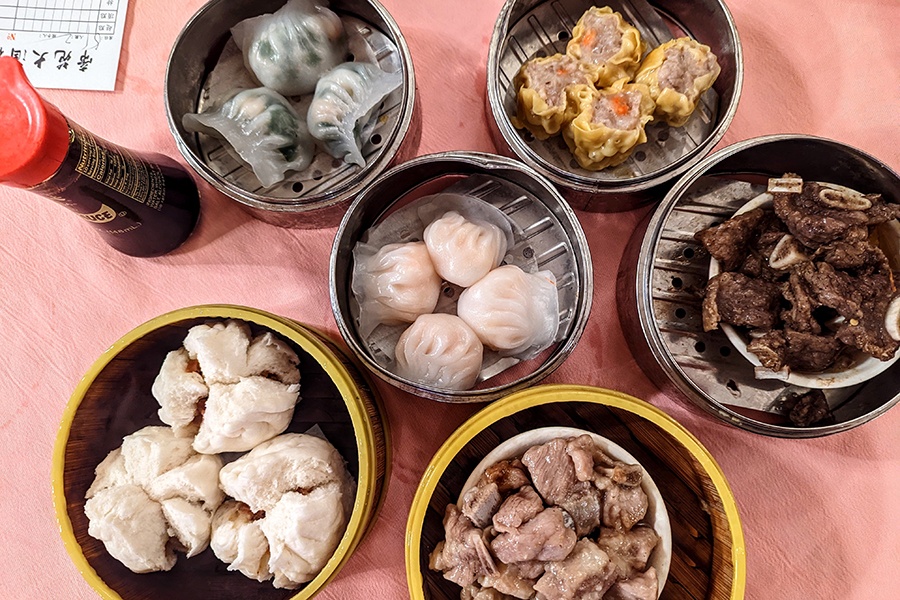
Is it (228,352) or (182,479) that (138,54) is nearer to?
(228,352)

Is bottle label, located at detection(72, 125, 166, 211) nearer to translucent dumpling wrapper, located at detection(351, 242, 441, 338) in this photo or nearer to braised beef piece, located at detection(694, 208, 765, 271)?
translucent dumpling wrapper, located at detection(351, 242, 441, 338)

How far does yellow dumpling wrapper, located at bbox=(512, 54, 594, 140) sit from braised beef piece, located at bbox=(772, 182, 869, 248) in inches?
25.3

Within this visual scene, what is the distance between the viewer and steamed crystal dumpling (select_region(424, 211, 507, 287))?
161cm

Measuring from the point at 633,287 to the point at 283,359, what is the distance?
1003 millimetres

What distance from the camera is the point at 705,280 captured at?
1.73 m

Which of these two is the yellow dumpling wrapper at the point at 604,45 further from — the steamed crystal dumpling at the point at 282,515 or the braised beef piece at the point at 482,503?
the steamed crystal dumpling at the point at 282,515

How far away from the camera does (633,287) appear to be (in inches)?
63.2

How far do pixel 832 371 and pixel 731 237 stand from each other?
0.47 metres

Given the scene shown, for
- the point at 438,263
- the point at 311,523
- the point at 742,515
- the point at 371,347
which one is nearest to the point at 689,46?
the point at 438,263

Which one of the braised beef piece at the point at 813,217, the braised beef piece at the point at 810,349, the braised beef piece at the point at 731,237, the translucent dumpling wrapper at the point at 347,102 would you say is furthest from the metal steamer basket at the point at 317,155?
the braised beef piece at the point at 810,349

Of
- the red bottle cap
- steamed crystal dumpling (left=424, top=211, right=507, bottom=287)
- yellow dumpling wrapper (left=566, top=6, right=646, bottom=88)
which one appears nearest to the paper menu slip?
the red bottle cap

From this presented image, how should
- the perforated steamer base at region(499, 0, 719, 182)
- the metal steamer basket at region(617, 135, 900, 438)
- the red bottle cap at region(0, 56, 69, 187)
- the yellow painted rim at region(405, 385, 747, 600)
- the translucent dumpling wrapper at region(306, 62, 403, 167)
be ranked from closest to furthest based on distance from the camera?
1. the red bottle cap at region(0, 56, 69, 187)
2. the yellow painted rim at region(405, 385, 747, 600)
3. the metal steamer basket at region(617, 135, 900, 438)
4. the translucent dumpling wrapper at region(306, 62, 403, 167)
5. the perforated steamer base at region(499, 0, 719, 182)

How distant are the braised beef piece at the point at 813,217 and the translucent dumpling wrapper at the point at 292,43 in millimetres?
1413

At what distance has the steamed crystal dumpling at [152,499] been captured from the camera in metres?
1.33
